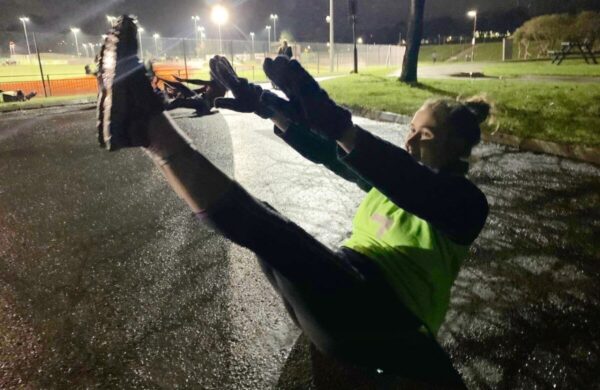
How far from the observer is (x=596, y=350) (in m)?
2.07

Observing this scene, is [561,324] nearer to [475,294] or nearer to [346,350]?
[475,294]

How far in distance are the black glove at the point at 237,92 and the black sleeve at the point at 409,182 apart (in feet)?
2.17

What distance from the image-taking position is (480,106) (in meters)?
1.94

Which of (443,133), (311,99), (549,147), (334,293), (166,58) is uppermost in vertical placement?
(166,58)

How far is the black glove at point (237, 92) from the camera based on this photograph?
1.87 metres

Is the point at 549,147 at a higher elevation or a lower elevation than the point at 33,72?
lower

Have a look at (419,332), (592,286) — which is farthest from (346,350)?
(592,286)

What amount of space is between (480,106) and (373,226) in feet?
2.65

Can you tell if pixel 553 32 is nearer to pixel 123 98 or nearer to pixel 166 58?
pixel 166 58

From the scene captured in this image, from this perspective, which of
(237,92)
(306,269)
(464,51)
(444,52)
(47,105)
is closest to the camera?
(306,269)

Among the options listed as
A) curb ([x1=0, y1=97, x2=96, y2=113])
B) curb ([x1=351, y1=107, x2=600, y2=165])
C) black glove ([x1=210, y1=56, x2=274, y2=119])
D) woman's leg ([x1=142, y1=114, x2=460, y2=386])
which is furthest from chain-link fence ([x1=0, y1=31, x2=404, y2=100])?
woman's leg ([x1=142, y1=114, x2=460, y2=386])

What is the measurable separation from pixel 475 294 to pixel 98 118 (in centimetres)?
231

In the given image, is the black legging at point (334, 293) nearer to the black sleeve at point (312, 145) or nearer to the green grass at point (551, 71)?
the black sleeve at point (312, 145)

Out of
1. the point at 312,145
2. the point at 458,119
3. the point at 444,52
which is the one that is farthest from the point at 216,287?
the point at 444,52
